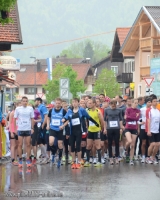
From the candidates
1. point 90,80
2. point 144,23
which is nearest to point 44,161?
point 144,23

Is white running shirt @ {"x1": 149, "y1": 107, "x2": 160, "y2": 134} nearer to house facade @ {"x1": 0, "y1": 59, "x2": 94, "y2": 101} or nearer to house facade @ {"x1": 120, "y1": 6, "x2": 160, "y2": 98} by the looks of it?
house facade @ {"x1": 120, "y1": 6, "x2": 160, "y2": 98}

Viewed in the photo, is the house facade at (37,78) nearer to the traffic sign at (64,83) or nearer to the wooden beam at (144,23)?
the wooden beam at (144,23)

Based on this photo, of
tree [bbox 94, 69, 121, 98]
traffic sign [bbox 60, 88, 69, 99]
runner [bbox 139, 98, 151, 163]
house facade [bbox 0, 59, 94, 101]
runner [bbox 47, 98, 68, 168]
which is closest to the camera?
runner [bbox 47, 98, 68, 168]

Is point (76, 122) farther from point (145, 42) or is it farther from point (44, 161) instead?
point (145, 42)

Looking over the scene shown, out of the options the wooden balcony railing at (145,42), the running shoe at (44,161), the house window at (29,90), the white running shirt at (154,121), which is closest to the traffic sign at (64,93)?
the running shoe at (44,161)

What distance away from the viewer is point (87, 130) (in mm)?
19734

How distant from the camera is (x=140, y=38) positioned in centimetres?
5334

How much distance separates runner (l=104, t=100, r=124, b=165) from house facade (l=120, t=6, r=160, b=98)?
29.5 m

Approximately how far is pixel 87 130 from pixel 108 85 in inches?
2833

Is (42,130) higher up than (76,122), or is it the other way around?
(76,122)

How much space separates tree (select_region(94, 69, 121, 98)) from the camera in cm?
9075

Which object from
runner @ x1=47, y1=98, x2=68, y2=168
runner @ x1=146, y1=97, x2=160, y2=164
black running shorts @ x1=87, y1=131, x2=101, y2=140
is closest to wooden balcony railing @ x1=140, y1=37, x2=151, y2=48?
runner @ x1=146, y1=97, x2=160, y2=164

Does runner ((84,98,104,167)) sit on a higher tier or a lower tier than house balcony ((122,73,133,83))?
lower

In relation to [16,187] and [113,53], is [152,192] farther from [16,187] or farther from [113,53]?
[113,53]
